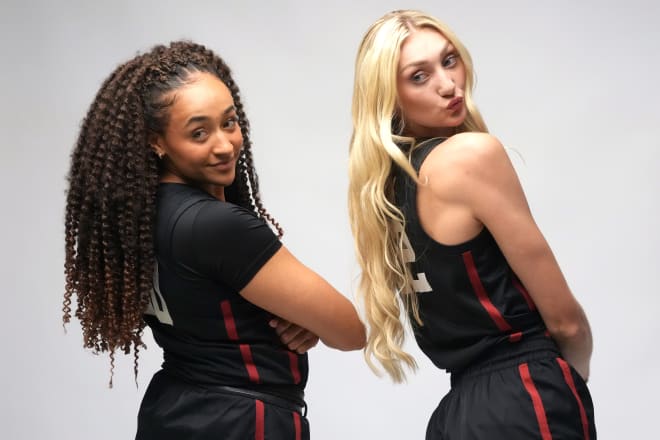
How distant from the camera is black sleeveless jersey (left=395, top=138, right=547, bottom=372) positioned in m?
2.47

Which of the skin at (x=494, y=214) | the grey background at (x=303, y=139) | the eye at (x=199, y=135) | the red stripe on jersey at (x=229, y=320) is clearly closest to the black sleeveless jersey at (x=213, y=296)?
the red stripe on jersey at (x=229, y=320)

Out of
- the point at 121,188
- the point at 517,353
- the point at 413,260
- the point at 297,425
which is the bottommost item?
the point at 297,425

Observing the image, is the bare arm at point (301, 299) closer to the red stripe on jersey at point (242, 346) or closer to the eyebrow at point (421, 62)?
the red stripe on jersey at point (242, 346)

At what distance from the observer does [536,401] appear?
2.44m

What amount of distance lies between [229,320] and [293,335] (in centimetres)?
15

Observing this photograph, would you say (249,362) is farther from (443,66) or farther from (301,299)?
(443,66)

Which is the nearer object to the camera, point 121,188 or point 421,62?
point 121,188

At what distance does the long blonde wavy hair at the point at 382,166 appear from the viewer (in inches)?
101

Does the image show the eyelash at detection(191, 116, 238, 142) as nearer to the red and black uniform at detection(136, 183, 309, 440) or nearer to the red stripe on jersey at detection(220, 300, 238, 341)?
the red and black uniform at detection(136, 183, 309, 440)

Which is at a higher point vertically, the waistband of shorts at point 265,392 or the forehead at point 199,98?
the forehead at point 199,98

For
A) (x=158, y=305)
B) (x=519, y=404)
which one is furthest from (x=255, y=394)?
(x=519, y=404)

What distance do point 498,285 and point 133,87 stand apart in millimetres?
895

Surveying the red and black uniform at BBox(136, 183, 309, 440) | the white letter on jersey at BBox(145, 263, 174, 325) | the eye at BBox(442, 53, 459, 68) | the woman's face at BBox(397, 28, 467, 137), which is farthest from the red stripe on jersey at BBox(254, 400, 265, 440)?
the eye at BBox(442, 53, 459, 68)

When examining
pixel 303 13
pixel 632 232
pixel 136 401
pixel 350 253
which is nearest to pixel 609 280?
pixel 632 232
